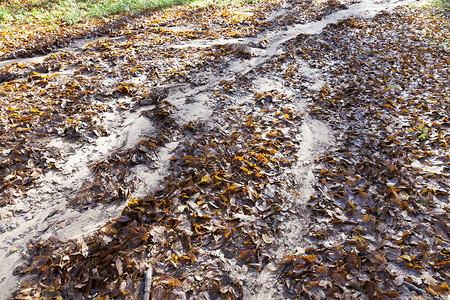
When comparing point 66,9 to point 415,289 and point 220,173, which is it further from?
point 415,289

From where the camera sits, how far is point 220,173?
358 centimetres

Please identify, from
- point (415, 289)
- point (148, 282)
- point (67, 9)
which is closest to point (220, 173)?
point (148, 282)

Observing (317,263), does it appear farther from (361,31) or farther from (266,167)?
(361,31)

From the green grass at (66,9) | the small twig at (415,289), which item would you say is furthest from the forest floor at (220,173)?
the green grass at (66,9)

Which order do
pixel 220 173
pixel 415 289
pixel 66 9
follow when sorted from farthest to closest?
pixel 66 9
pixel 220 173
pixel 415 289

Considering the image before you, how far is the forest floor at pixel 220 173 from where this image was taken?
244 cm

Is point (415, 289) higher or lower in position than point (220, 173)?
lower

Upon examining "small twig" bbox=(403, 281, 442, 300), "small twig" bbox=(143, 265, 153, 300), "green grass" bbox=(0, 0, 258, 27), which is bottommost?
"small twig" bbox=(403, 281, 442, 300)

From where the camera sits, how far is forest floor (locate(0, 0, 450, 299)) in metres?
2.44

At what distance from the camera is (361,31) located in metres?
10.0

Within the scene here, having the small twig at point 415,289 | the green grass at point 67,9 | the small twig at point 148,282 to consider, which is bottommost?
the small twig at point 415,289

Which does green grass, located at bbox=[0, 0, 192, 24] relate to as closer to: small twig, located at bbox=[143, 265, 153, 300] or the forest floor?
the forest floor

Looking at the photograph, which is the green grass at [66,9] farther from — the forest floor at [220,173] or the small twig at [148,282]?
the small twig at [148,282]

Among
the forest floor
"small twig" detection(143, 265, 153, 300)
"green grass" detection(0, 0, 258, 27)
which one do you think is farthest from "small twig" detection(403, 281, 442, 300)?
"green grass" detection(0, 0, 258, 27)
